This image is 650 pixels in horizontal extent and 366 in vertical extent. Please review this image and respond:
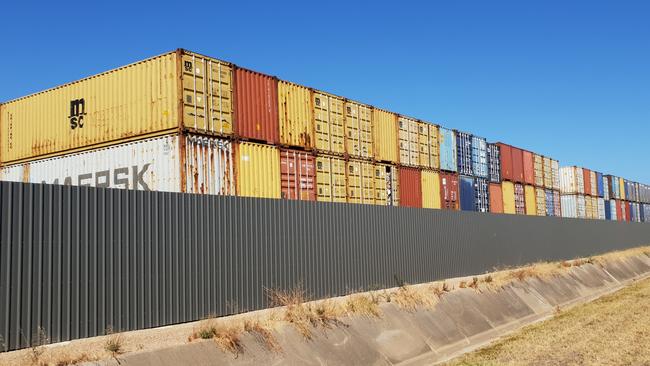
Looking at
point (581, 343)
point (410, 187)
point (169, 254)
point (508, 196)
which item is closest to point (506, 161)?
point (508, 196)

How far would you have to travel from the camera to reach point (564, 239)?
31.2 m

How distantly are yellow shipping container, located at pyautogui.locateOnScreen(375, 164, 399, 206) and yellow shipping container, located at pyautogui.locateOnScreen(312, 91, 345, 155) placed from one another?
2.35 meters

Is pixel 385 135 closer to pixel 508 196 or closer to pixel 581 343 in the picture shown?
pixel 581 343

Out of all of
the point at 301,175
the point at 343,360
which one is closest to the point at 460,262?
the point at 301,175

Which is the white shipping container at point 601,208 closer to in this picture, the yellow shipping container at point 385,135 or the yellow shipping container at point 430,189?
the yellow shipping container at point 430,189

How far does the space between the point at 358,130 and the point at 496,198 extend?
526 inches

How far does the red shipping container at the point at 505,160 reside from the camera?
108 ft

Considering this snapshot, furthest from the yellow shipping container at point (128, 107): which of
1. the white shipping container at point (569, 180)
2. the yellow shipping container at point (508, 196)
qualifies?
the white shipping container at point (569, 180)

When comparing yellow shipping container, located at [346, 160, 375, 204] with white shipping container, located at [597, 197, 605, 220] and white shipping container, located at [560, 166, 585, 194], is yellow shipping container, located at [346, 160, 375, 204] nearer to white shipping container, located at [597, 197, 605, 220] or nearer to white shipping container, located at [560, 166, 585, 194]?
white shipping container, located at [560, 166, 585, 194]

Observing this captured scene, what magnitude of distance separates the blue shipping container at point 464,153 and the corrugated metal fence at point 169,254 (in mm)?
10971

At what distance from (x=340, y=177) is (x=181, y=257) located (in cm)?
996

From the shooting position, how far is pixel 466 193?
28.6m

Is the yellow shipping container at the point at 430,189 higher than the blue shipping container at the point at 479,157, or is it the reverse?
the blue shipping container at the point at 479,157

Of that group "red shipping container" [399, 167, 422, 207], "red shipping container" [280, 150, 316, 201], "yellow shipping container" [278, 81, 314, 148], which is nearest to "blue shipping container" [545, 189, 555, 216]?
"red shipping container" [399, 167, 422, 207]
